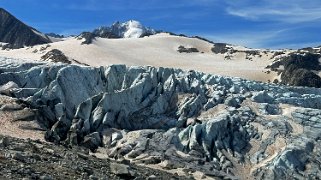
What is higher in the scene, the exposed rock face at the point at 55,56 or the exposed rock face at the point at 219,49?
the exposed rock face at the point at 219,49

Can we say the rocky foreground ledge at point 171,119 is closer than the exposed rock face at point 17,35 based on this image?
Yes

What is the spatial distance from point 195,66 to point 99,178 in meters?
99.6

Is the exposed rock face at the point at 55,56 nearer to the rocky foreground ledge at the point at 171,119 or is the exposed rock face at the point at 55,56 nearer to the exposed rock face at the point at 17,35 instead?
the rocky foreground ledge at the point at 171,119

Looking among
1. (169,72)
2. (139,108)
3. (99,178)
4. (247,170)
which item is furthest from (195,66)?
(99,178)

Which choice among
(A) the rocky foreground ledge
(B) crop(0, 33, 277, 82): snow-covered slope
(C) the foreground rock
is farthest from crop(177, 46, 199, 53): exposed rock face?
(C) the foreground rock

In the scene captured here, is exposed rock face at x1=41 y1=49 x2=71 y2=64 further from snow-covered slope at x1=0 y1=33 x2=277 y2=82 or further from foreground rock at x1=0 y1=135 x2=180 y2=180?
foreground rock at x1=0 y1=135 x2=180 y2=180

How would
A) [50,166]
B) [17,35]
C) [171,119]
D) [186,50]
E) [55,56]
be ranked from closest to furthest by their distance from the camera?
[50,166] → [171,119] → [55,56] → [186,50] → [17,35]

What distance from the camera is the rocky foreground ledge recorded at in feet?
163

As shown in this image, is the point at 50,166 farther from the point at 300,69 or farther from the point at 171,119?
the point at 300,69

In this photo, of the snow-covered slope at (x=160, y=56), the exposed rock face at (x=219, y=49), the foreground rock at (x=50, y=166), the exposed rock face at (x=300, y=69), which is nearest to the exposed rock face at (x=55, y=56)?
the snow-covered slope at (x=160, y=56)

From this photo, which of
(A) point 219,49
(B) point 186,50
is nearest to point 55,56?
(B) point 186,50

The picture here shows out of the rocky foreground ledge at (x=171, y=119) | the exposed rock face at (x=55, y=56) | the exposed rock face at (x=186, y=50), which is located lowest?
the rocky foreground ledge at (x=171, y=119)

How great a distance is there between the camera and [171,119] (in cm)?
5716

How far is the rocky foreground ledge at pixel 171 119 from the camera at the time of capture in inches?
1956
